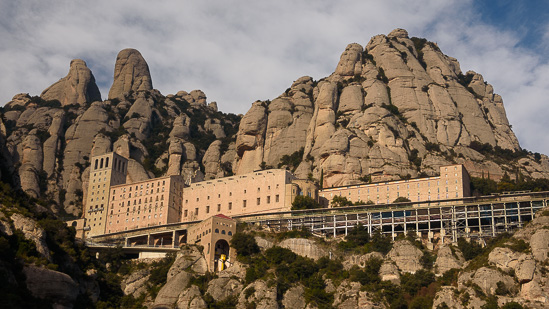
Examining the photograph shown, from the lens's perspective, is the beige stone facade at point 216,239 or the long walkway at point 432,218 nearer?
the beige stone facade at point 216,239

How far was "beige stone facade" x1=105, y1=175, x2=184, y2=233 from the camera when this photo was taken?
417ft

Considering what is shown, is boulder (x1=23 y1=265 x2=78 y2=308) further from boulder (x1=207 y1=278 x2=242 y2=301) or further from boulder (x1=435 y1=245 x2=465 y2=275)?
boulder (x1=435 y1=245 x2=465 y2=275)

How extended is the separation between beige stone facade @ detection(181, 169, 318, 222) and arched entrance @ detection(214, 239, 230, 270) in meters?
20.6

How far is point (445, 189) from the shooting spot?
381 ft

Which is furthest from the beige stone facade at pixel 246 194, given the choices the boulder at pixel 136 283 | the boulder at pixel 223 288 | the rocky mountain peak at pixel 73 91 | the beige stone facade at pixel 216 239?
the rocky mountain peak at pixel 73 91

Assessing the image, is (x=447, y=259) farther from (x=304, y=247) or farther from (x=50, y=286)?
(x=50, y=286)

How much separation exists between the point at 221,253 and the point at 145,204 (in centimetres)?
3528

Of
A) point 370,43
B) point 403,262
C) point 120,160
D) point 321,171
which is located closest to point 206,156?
point 120,160

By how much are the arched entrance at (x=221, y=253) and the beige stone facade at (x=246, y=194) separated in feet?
67.4

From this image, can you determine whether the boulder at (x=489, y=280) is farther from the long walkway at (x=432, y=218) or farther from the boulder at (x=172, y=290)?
the boulder at (x=172, y=290)

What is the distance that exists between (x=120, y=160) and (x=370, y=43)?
77.2 metres

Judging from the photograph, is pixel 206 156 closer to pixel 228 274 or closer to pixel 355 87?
pixel 355 87

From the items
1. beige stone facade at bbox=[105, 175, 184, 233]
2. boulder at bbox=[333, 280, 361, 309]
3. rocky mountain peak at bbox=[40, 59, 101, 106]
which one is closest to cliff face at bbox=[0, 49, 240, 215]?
rocky mountain peak at bbox=[40, 59, 101, 106]

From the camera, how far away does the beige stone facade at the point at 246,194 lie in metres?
120
